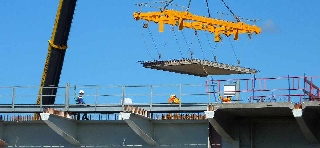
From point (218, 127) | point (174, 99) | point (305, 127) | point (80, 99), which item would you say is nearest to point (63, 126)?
point (80, 99)

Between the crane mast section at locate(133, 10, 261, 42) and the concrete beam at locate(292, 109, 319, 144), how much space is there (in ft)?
65.5

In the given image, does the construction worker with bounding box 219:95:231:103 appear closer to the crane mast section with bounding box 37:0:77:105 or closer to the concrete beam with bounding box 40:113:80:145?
the concrete beam with bounding box 40:113:80:145

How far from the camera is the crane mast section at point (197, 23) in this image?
5280 cm

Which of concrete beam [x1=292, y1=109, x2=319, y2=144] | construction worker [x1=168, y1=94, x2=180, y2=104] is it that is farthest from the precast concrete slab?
construction worker [x1=168, y1=94, x2=180, y2=104]

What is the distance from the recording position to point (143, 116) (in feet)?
119

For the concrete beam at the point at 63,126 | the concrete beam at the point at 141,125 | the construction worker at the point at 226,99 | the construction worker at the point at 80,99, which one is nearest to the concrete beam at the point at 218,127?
the construction worker at the point at 226,99

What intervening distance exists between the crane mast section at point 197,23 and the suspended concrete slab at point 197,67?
16.6ft

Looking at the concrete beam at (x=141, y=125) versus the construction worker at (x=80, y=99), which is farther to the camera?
the construction worker at (x=80, y=99)

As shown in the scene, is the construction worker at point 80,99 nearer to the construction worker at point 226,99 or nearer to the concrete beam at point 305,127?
the construction worker at point 226,99

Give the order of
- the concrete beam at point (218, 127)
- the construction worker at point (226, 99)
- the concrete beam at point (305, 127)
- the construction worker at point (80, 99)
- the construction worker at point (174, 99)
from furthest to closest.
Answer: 1. the construction worker at point (80, 99)
2. the construction worker at point (174, 99)
3. the construction worker at point (226, 99)
4. the concrete beam at point (218, 127)
5. the concrete beam at point (305, 127)

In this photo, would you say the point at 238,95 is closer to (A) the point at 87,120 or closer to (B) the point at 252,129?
(B) the point at 252,129

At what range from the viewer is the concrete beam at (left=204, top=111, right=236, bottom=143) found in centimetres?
3322

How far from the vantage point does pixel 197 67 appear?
1853 inches

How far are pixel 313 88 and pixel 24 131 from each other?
1430 cm
